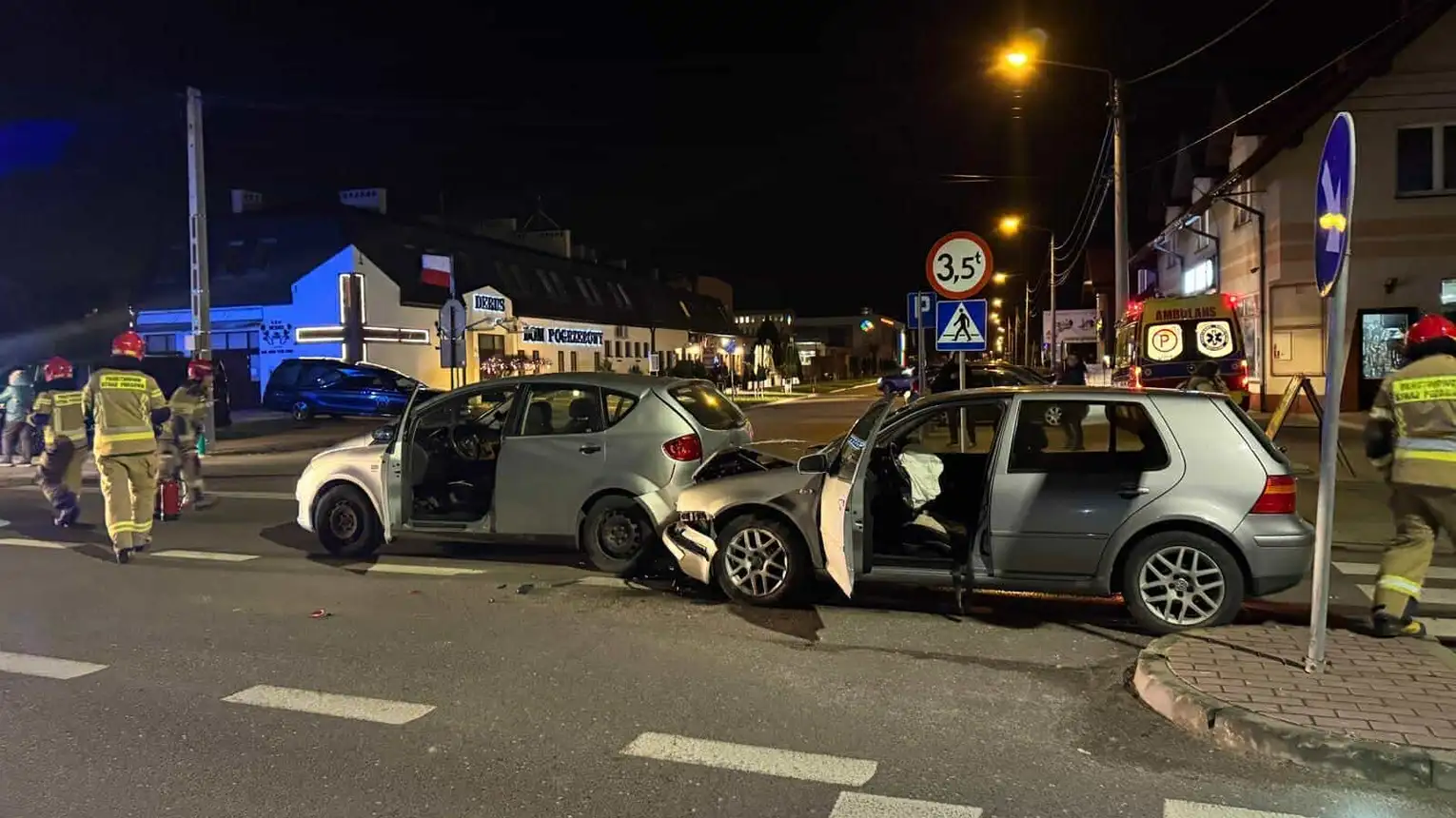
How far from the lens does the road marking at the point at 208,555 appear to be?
8.52m

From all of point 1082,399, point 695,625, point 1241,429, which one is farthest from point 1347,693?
point 695,625

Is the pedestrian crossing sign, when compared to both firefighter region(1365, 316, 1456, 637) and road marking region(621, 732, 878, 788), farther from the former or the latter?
road marking region(621, 732, 878, 788)

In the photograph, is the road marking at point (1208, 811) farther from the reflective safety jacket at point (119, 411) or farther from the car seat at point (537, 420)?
the reflective safety jacket at point (119, 411)

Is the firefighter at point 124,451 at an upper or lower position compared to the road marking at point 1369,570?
upper

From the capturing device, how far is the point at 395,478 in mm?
8031

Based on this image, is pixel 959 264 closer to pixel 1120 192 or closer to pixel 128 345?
pixel 128 345

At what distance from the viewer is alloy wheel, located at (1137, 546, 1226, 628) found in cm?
582

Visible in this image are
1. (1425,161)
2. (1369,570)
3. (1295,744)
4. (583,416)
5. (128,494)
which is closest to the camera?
(1295,744)

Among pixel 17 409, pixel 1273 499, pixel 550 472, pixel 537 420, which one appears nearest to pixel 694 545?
pixel 550 472

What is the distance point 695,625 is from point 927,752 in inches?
89.6

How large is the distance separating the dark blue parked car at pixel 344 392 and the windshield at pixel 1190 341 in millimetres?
18348

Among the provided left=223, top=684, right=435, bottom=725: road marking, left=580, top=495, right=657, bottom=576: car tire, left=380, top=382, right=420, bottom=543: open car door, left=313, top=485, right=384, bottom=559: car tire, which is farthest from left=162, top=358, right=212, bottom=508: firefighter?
left=223, top=684, right=435, bottom=725: road marking

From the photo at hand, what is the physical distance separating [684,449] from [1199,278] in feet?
89.7

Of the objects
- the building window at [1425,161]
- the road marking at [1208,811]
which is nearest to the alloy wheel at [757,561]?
the road marking at [1208,811]
